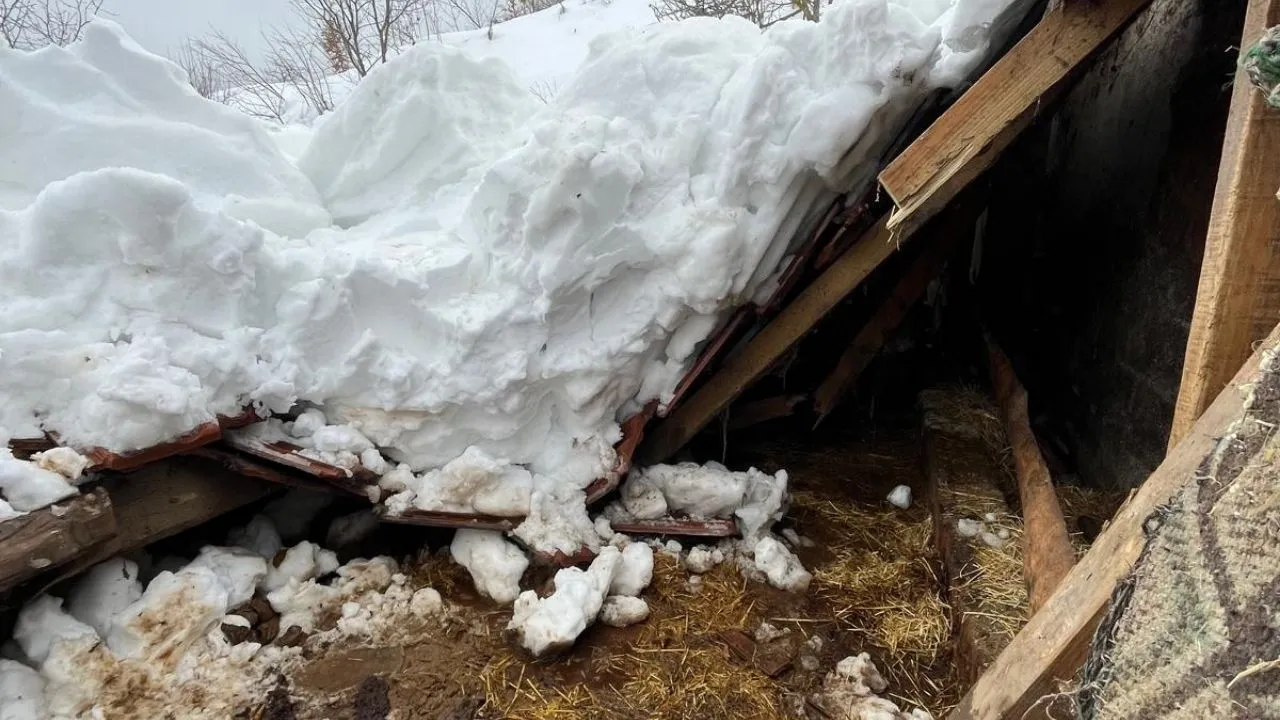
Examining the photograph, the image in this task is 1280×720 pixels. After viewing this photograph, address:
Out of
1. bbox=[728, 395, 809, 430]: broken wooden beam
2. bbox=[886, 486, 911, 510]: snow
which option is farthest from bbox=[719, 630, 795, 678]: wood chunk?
bbox=[728, 395, 809, 430]: broken wooden beam

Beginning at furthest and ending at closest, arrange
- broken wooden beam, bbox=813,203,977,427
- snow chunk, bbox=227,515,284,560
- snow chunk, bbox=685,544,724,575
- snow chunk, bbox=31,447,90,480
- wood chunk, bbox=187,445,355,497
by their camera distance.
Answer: broken wooden beam, bbox=813,203,977,427 < snow chunk, bbox=685,544,724,575 < snow chunk, bbox=227,515,284,560 < wood chunk, bbox=187,445,355,497 < snow chunk, bbox=31,447,90,480

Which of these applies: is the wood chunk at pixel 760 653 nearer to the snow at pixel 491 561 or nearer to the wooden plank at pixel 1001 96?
the snow at pixel 491 561

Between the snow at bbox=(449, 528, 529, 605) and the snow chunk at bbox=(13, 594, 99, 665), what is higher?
the snow at bbox=(449, 528, 529, 605)

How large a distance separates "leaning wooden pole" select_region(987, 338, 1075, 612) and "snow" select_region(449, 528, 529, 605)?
6.87 ft

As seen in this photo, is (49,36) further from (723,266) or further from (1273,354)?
(1273,354)

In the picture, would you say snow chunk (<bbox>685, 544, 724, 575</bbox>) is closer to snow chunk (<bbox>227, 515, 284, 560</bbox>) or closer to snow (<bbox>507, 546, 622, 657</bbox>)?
snow (<bbox>507, 546, 622, 657</bbox>)

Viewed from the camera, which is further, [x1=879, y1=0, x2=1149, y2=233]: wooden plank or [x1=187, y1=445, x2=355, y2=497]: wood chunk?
[x1=187, y1=445, x2=355, y2=497]: wood chunk

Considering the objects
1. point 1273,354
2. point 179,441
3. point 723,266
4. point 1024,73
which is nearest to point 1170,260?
point 1024,73

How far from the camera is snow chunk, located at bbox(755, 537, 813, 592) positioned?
340cm

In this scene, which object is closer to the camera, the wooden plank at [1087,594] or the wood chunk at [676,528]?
the wooden plank at [1087,594]

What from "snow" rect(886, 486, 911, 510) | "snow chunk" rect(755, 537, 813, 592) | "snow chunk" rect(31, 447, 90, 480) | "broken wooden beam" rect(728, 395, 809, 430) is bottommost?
→ "snow chunk" rect(31, 447, 90, 480)

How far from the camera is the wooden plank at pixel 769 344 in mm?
3332

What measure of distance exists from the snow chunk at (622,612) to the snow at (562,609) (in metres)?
0.05

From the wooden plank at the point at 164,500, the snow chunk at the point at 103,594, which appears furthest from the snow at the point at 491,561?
the snow chunk at the point at 103,594
